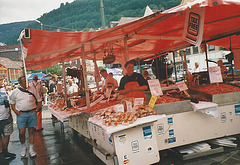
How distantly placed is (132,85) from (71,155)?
242 cm

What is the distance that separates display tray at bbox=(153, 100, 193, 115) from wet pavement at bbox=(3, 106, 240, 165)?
37.8 inches

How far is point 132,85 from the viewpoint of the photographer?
4.83m

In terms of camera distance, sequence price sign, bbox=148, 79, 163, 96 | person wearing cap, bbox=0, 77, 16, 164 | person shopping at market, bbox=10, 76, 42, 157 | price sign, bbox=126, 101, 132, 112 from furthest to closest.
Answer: person wearing cap, bbox=0, 77, 16, 164
person shopping at market, bbox=10, 76, 42, 157
price sign, bbox=148, 79, 163, 96
price sign, bbox=126, 101, 132, 112

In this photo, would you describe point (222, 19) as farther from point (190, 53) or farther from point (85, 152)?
point (190, 53)

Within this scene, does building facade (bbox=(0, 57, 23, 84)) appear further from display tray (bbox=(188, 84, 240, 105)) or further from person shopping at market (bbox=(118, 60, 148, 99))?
display tray (bbox=(188, 84, 240, 105))

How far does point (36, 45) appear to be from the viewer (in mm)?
5312

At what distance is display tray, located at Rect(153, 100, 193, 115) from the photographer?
4.07 metres

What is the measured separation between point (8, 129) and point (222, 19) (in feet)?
21.4

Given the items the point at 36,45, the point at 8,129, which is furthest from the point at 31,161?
the point at 36,45

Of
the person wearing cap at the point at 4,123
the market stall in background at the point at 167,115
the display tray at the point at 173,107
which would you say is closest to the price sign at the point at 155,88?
the market stall in background at the point at 167,115

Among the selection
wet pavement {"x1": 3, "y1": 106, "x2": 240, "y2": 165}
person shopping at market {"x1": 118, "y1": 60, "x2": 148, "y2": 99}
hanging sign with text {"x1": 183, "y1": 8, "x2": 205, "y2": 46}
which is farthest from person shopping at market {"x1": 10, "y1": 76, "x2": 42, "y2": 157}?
hanging sign with text {"x1": 183, "y1": 8, "x2": 205, "y2": 46}

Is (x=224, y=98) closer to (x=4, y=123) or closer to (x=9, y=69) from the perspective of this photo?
(x=4, y=123)

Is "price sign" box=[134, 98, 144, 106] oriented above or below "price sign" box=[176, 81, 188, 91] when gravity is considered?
below

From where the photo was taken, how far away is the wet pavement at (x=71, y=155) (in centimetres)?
406
